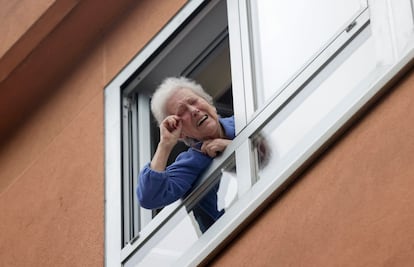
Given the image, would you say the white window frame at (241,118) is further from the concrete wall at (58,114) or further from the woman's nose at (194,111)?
the woman's nose at (194,111)

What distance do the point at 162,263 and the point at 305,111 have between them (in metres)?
1.03

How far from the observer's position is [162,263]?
20.2 feet

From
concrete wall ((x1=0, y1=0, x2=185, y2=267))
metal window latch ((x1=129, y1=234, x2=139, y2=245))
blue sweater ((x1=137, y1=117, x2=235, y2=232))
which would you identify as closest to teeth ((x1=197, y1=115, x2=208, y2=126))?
blue sweater ((x1=137, y1=117, x2=235, y2=232))

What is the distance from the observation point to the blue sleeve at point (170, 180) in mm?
6051

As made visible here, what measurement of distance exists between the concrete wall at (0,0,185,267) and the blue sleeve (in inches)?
30.1

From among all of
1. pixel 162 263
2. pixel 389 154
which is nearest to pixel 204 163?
pixel 162 263

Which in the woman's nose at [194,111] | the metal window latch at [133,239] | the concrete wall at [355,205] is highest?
the woman's nose at [194,111]

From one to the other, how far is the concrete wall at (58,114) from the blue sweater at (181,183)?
2.53ft

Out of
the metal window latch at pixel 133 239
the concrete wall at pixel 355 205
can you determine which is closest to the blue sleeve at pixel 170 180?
the metal window latch at pixel 133 239

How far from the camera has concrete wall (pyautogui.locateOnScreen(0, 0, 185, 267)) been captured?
7055mm

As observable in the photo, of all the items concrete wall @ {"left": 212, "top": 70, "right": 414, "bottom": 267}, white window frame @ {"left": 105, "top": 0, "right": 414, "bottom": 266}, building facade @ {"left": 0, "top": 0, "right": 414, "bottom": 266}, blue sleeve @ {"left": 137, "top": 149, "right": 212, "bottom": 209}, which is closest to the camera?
concrete wall @ {"left": 212, "top": 70, "right": 414, "bottom": 267}

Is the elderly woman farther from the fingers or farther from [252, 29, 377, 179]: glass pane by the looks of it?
[252, 29, 377, 179]: glass pane

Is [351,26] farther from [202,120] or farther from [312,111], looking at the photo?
[202,120]

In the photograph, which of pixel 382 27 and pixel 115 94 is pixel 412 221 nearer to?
pixel 382 27
